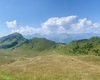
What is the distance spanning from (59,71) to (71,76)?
22.8 ft

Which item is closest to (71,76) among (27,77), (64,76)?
(64,76)

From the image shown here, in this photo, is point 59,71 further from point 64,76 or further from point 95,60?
point 95,60

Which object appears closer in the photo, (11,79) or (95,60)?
(11,79)

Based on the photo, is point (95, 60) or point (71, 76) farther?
point (95, 60)

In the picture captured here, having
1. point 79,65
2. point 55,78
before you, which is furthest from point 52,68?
point 55,78

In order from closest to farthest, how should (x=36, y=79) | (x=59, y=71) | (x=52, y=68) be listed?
(x=36, y=79) < (x=59, y=71) < (x=52, y=68)

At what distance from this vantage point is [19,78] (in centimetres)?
4753

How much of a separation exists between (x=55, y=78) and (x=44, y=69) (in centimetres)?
1190

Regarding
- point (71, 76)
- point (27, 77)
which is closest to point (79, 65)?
point (71, 76)

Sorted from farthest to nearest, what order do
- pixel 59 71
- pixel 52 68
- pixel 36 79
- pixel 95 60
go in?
pixel 95 60, pixel 52 68, pixel 59 71, pixel 36 79

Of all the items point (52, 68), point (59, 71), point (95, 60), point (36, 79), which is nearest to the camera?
point (36, 79)

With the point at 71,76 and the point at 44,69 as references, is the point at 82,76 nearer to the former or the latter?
the point at 71,76

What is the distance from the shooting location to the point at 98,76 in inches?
1849

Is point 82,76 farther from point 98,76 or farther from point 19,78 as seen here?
point 19,78
